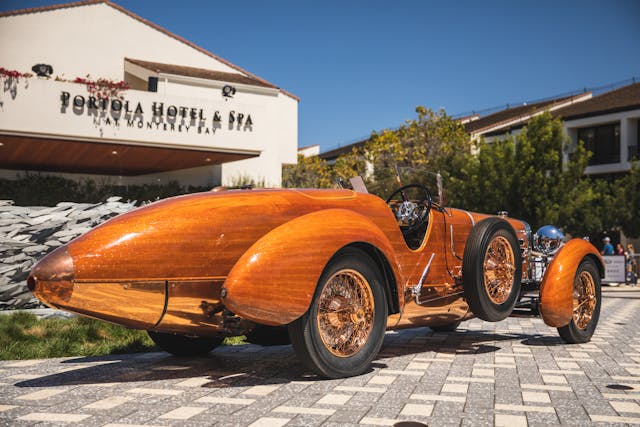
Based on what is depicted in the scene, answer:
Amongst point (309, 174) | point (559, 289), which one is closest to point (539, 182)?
point (559, 289)

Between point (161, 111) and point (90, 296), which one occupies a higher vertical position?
point (161, 111)

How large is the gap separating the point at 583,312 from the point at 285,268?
4477 mm

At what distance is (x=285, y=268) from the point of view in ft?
13.8

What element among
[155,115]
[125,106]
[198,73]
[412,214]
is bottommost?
[412,214]

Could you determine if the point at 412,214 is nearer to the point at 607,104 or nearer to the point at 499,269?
the point at 499,269

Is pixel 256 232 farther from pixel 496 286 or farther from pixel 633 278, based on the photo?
pixel 633 278

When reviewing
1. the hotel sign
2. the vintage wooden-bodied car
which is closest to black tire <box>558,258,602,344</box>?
the vintage wooden-bodied car

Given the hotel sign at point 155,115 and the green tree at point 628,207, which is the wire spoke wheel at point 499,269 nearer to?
the hotel sign at point 155,115

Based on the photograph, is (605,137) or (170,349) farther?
(605,137)

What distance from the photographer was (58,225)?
389 inches

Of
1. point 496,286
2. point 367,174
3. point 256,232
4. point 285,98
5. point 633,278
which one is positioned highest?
point 285,98

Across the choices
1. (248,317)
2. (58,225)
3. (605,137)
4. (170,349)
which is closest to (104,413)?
(248,317)

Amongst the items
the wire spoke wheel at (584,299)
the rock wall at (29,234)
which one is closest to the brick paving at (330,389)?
the wire spoke wheel at (584,299)

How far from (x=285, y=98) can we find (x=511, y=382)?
71.4ft
